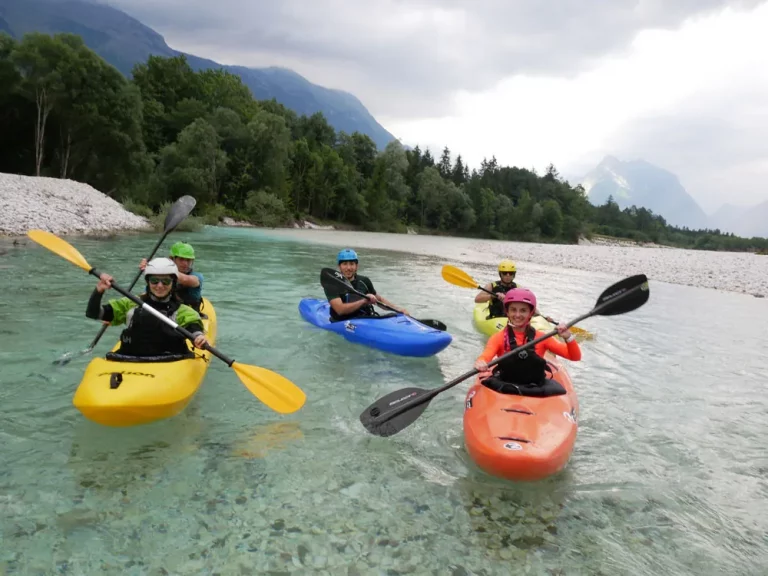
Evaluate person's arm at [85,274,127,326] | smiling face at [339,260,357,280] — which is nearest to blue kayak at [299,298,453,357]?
smiling face at [339,260,357,280]

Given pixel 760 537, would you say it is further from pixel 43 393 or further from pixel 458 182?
pixel 458 182

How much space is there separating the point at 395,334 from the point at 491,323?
2.16 m

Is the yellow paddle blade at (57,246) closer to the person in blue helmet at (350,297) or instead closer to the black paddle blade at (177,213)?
the black paddle blade at (177,213)

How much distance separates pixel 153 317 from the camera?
14.0ft

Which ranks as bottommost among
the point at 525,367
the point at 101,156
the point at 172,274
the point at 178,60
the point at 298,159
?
the point at 525,367

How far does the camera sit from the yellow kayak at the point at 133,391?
3.63 m

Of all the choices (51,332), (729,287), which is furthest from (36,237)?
(729,287)

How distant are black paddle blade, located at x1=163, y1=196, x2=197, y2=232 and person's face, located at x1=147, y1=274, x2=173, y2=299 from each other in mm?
2566

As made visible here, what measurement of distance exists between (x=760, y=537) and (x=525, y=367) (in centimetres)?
178

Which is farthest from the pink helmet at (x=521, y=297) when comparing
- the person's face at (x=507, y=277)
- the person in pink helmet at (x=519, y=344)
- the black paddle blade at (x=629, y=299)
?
the person's face at (x=507, y=277)

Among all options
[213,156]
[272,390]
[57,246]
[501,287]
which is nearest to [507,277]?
[501,287]

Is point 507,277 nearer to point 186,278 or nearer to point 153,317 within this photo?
point 186,278

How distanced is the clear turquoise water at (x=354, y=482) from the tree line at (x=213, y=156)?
87.9 feet

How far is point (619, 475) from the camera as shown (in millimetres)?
3854
